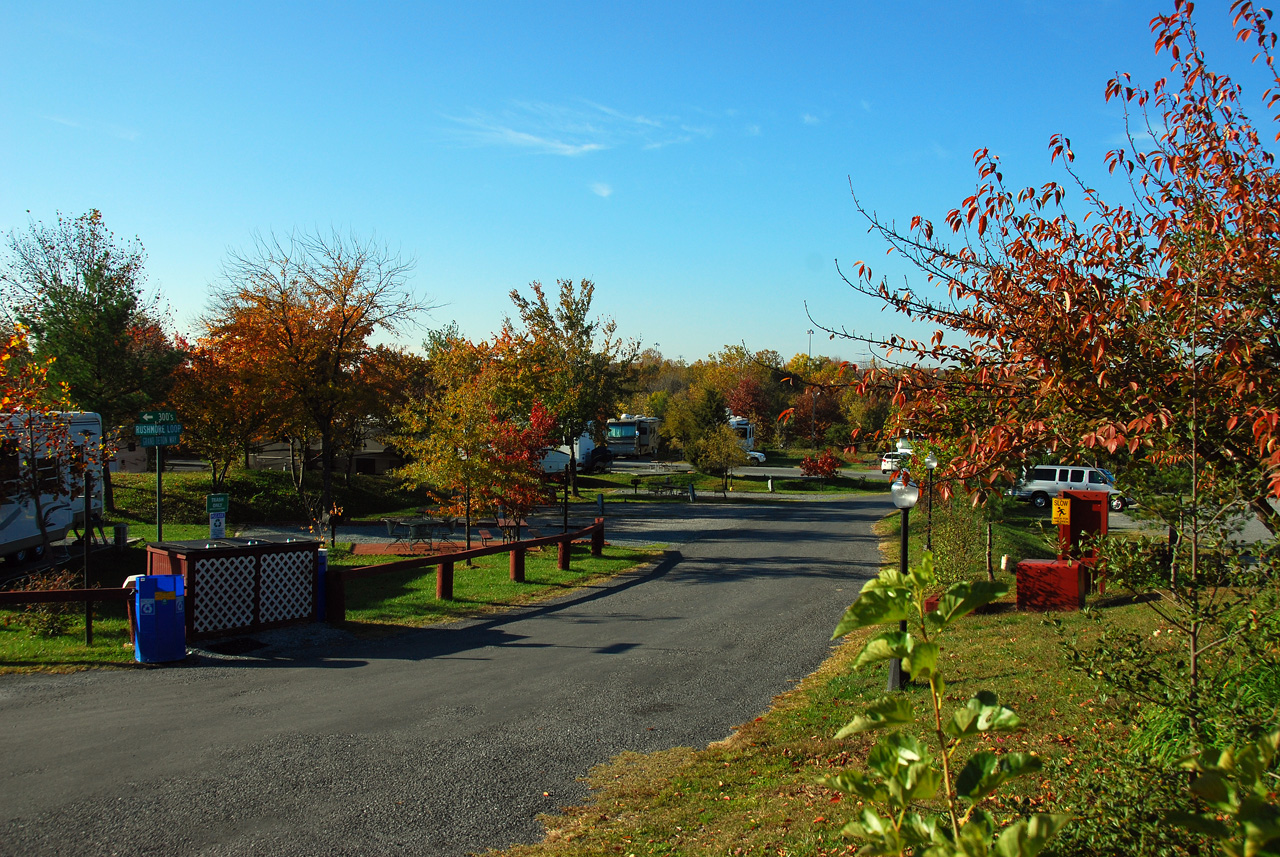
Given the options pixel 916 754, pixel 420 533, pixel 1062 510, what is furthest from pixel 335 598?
pixel 916 754

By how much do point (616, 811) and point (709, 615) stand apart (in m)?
7.54

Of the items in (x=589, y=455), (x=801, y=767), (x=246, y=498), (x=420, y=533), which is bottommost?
(x=801, y=767)

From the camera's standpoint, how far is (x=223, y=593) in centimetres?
1070

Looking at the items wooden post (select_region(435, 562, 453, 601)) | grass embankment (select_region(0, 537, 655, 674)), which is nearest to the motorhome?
grass embankment (select_region(0, 537, 655, 674))

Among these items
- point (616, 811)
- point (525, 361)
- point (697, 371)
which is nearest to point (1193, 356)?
point (616, 811)

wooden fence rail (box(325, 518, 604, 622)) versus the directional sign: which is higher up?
the directional sign

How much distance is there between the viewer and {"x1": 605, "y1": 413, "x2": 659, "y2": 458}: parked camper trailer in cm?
5669

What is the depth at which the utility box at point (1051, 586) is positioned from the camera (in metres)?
11.0

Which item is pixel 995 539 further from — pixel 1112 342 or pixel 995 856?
pixel 995 856

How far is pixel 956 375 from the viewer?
16.2ft

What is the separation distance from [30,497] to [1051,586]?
17335 millimetres

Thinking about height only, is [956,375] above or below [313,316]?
below

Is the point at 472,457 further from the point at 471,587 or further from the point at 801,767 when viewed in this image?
the point at 801,767

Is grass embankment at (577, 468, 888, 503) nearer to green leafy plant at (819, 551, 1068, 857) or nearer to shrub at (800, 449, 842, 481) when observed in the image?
shrub at (800, 449, 842, 481)
